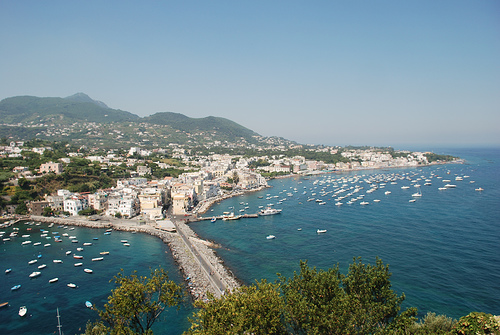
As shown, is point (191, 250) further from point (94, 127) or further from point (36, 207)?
point (94, 127)

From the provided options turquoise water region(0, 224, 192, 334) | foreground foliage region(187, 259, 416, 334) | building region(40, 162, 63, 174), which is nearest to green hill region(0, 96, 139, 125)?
building region(40, 162, 63, 174)

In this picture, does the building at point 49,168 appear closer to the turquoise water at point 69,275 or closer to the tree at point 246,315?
the turquoise water at point 69,275

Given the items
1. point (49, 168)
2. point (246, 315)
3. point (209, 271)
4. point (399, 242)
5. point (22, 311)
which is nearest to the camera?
point (246, 315)

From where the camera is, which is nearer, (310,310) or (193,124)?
(310,310)

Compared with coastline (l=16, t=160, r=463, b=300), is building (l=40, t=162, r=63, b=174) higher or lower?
higher

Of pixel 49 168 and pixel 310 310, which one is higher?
pixel 49 168

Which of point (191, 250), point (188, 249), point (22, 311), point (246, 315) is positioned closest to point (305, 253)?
point (191, 250)

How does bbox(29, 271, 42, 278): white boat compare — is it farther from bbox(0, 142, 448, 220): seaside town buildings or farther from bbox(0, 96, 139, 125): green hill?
bbox(0, 96, 139, 125): green hill
